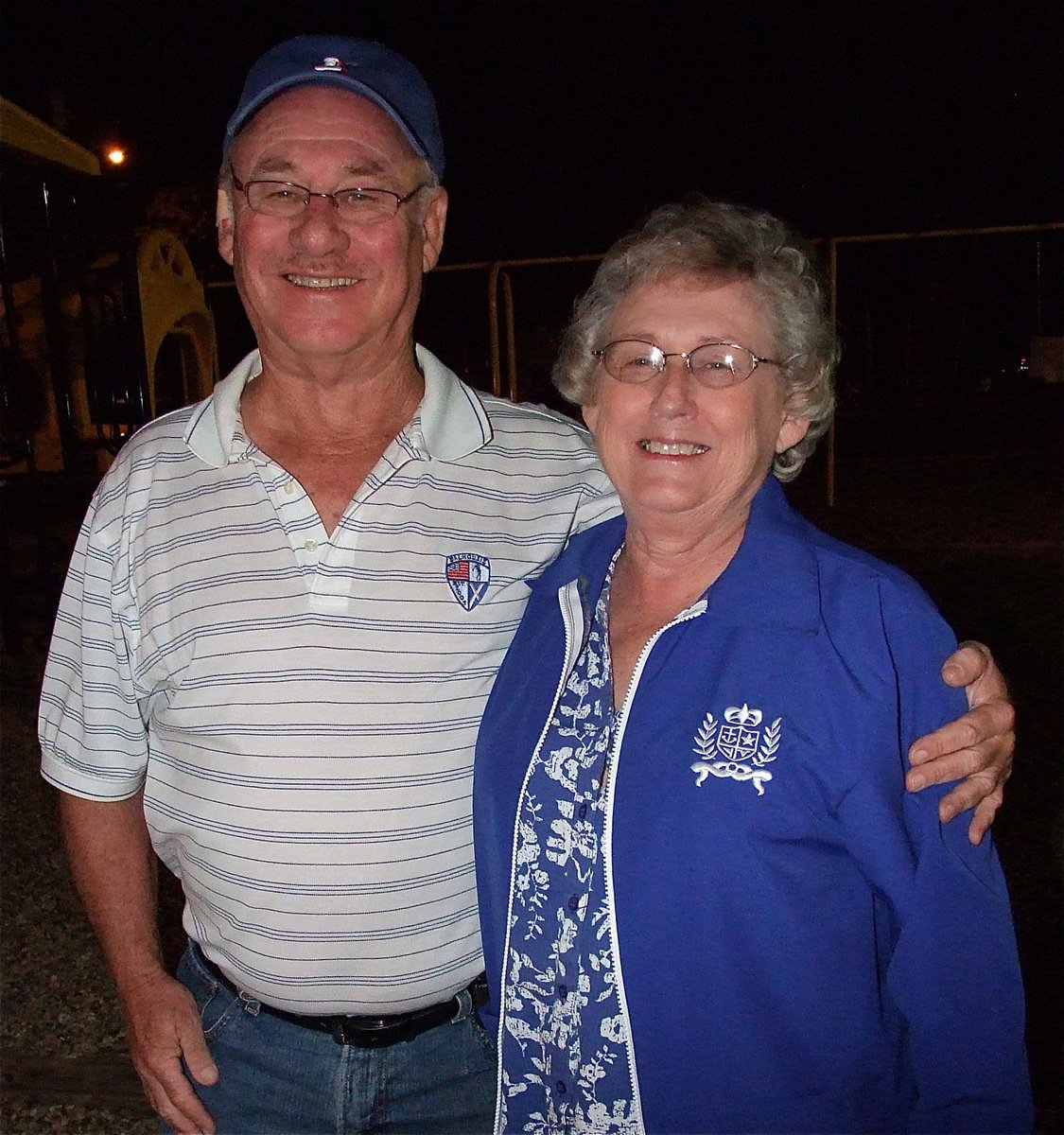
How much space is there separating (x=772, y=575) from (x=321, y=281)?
1.03 metres

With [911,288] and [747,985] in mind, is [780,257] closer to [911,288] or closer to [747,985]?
[747,985]

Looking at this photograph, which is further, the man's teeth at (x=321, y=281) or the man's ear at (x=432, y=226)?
the man's ear at (x=432, y=226)

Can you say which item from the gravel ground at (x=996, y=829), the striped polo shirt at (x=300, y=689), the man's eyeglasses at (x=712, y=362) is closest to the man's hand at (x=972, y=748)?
the man's eyeglasses at (x=712, y=362)

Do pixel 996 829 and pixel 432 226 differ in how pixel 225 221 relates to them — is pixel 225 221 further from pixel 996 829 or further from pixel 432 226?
pixel 996 829

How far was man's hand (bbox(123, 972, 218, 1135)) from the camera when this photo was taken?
203 centimetres

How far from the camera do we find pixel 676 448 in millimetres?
1945

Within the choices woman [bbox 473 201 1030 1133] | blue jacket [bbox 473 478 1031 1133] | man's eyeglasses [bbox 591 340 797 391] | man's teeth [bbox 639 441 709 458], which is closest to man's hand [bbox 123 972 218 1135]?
woman [bbox 473 201 1030 1133]

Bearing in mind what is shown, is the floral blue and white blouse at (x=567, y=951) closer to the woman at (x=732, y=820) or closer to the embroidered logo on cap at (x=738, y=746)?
the woman at (x=732, y=820)

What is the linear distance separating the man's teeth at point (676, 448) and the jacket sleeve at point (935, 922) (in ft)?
1.41

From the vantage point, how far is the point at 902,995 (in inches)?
66.1

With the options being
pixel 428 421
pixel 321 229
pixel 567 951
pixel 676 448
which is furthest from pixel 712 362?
pixel 567 951

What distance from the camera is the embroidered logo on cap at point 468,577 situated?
6.64 feet

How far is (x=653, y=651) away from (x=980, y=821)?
1.91 feet

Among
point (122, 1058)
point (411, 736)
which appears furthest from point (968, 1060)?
point (122, 1058)
